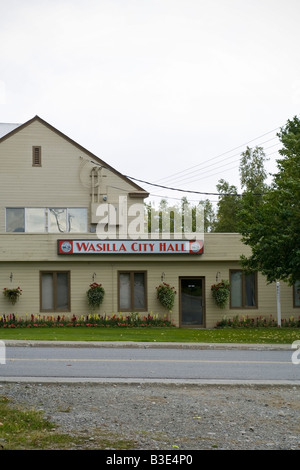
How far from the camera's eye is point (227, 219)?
51.4 meters

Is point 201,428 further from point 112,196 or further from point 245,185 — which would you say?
point 245,185

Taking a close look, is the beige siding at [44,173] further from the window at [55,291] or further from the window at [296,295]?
the window at [296,295]

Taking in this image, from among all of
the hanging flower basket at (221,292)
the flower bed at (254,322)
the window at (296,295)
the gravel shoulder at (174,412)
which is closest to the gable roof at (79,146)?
the hanging flower basket at (221,292)

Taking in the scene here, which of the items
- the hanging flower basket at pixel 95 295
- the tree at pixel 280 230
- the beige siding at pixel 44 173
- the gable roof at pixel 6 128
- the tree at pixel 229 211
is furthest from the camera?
the tree at pixel 229 211

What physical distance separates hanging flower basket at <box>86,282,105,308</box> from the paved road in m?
10.8

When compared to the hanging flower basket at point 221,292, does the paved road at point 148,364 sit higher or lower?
lower

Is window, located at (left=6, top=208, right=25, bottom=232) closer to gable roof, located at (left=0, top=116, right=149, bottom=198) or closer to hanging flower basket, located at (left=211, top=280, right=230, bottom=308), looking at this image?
gable roof, located at (left=0, top=116, right=149, bottom=198)

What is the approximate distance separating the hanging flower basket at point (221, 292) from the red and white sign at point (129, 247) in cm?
182

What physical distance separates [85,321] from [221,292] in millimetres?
6512

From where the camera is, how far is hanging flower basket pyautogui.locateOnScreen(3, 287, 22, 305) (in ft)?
97.3

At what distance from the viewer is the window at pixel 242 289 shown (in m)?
31.5

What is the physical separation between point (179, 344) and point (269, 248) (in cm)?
454

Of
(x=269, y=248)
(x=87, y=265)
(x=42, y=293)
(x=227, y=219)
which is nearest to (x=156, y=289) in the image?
(x=87, y=265)
